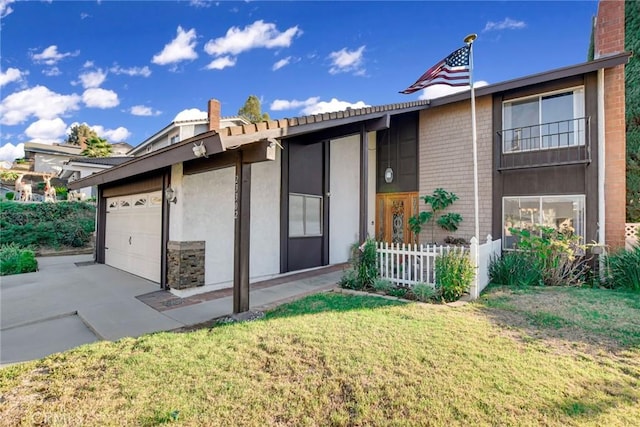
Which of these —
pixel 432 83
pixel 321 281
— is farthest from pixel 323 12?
pixel 321 281

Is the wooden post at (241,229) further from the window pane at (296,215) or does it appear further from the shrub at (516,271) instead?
the shrub at (516,271)

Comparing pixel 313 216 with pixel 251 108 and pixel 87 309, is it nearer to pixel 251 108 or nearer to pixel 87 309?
pixel 87 309

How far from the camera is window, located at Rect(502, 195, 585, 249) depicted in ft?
27.2

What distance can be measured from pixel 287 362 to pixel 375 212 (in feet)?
30.3

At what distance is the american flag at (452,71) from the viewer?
303 inches

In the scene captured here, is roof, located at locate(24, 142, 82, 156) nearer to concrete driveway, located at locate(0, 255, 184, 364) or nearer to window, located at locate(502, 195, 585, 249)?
concrete driveway, located at locate(0, 255, 184, 364)

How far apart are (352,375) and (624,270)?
753 centimetres

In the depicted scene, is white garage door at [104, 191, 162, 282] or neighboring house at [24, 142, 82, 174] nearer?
white garage door at [104, 191, 162, 282]

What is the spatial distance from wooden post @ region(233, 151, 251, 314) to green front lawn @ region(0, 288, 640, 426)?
0.73 metres

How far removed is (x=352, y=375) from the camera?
3.12 meters

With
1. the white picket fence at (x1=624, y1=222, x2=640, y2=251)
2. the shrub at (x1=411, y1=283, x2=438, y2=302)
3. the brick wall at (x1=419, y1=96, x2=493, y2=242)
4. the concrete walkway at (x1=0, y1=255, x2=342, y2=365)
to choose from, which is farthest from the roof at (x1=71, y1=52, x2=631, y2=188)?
the white picket fence at (x1=624, y1=222, x2=640, y2=251)

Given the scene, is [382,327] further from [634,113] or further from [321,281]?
[634,113]

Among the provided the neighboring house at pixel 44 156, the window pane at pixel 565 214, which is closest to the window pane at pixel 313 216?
the window pane at pixel 565 214

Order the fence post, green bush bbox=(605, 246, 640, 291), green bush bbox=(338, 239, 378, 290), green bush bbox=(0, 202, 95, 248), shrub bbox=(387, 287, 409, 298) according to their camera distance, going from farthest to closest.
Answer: green bush bbox=(0, 202, 95, 248)
green bush bbox=(338, 239, 378, 290)
green bush bbox=(605, 246, 640, 291)
shrub bbox=(387, 287, 409, 298)
the fence post
